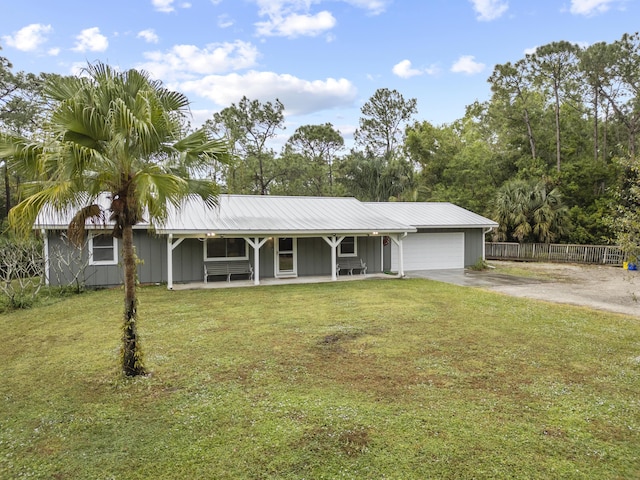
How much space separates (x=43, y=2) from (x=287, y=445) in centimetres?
1496

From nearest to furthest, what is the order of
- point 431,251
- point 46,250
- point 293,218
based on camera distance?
point 46,250, point 293,218, point 431,251

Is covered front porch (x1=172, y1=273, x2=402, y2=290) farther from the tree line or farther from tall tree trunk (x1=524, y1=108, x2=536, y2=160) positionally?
tall tree trunk (x1=524, y1=108, x2=536, y2=160)

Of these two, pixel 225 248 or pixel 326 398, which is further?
pixel 225 248

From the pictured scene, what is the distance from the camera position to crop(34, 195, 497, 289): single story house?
485 inches

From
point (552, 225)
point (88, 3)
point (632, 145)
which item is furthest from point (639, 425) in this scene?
point (632, 145)

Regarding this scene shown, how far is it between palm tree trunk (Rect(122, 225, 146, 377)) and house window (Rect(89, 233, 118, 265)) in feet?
28.7

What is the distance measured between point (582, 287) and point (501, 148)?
2619 centimetres

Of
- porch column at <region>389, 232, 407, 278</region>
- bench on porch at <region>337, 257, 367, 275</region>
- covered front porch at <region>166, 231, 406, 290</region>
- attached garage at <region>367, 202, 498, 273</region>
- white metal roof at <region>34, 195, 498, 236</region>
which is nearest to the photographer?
white metal roof at <region>34, 195, 498, 236</region>

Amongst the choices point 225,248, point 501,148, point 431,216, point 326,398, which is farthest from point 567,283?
point 501,148

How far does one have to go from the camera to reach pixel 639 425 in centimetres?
385

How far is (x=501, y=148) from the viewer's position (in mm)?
35469

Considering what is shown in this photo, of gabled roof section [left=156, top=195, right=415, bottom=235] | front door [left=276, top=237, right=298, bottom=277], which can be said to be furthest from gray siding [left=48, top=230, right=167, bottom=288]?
front door [left=276, top=237, right=298, bottom=277]

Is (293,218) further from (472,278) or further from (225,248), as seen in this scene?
(472,278)

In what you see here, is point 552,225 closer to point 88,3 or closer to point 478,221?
point 478,221
